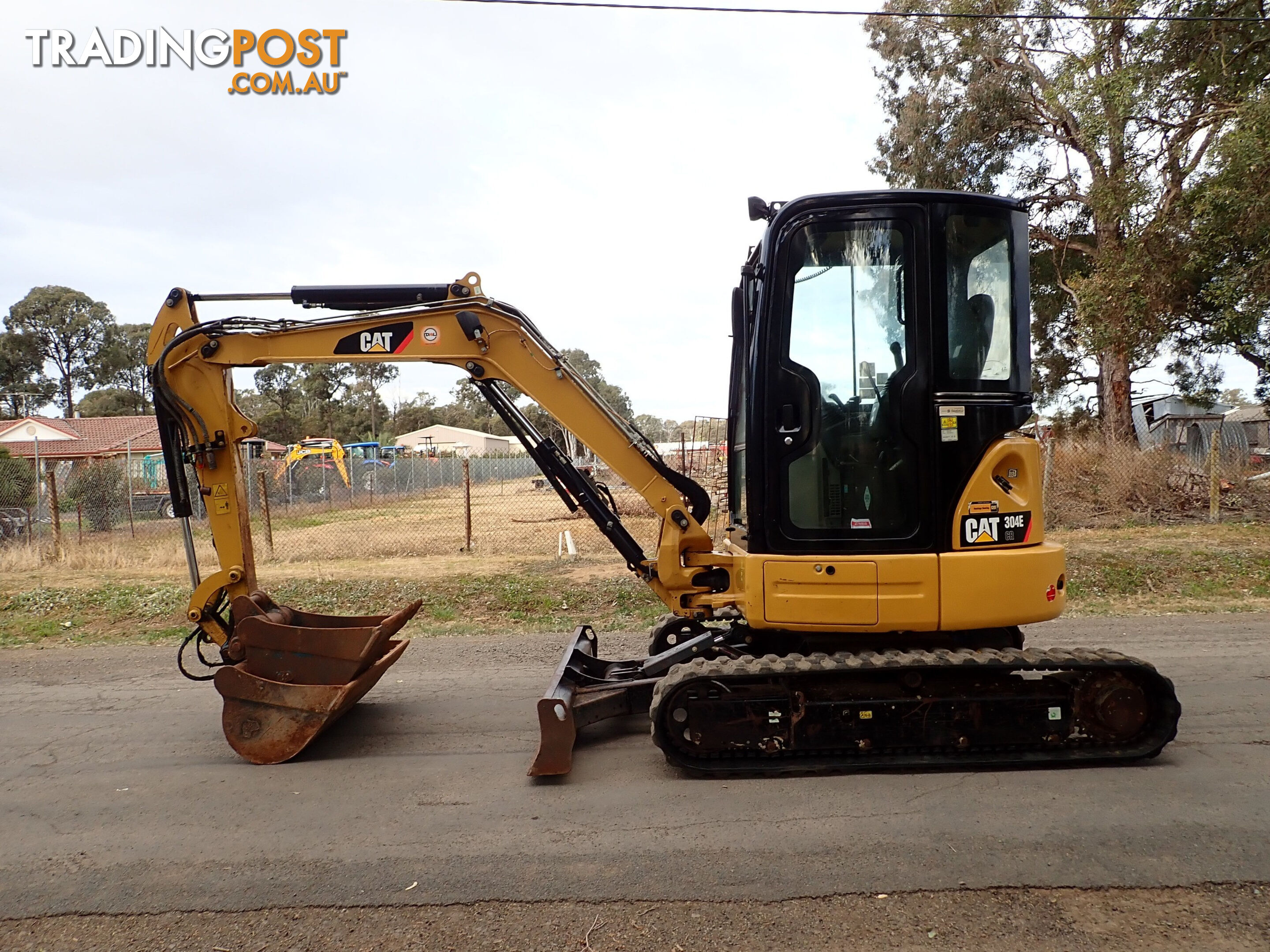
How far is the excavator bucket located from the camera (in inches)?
182

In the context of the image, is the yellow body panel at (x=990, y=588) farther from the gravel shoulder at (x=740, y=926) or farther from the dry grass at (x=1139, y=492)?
the dry grass at (x=1139, y=492)

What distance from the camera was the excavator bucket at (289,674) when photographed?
15.1 feet

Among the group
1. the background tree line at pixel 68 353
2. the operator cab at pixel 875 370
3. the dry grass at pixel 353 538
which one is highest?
the background tree line at pixel 68 353

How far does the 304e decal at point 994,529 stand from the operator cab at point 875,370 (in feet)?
0.32

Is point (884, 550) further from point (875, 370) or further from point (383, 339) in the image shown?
point (383, 339)

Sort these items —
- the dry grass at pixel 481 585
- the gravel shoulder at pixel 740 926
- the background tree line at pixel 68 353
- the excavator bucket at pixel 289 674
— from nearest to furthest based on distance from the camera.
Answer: the gravel shoulder at pixel 740 926
the excavator bucket at pixel 289 674
the dry grass at pixel 481 585
the background tree line at pixel 68 353

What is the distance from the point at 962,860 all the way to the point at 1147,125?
1469cm

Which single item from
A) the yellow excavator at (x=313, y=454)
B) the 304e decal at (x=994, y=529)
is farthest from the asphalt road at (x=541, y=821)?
the yellow excavator at (x=313, y=454)

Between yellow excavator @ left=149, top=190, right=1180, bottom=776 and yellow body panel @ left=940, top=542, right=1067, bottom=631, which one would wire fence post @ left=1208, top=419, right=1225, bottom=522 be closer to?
yellow excavator @ left=149, top=190, right=1180, bottom=776

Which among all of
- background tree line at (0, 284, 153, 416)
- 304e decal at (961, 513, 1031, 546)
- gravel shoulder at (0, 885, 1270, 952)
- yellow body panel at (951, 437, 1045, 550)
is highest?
background tree line at (0, 284, 153, 416)

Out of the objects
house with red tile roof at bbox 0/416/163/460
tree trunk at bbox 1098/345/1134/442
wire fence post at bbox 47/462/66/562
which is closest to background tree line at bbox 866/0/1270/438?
tree trunk at bbox 1098/345/1134/442

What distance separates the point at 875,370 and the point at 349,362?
3106 mm

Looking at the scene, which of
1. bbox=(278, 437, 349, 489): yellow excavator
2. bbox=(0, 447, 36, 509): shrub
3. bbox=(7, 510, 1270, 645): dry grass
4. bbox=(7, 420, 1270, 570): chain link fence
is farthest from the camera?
bbox=(278, 437, 349, 489): yellow excavator

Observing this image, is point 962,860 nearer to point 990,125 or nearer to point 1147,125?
point 1147,125
